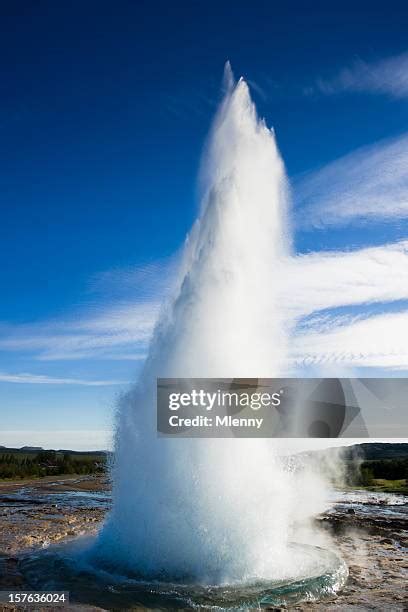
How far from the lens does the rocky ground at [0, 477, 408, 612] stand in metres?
11.0

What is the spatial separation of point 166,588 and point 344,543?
9307 millimetres

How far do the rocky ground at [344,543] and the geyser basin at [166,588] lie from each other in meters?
0.36

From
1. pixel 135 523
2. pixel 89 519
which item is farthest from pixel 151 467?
pixel 89 519

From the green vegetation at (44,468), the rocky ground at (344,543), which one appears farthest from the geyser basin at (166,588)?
the green vegetation at (44,468)

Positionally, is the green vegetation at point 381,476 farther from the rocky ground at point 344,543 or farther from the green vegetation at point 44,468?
the green vegetation at point 44,468

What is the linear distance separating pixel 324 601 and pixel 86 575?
5.20 metres

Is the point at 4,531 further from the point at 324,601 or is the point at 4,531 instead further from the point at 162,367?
the point at 324,601

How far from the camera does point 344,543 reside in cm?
1788

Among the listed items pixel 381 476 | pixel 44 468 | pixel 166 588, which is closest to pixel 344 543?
pixel 166 588

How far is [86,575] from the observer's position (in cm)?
1159

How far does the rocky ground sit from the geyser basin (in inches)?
14.3

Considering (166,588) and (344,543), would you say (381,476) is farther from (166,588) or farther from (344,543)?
(166,588)

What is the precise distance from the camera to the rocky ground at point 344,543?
11016 mm

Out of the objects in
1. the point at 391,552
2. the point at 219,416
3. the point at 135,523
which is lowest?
the point at 391,552
